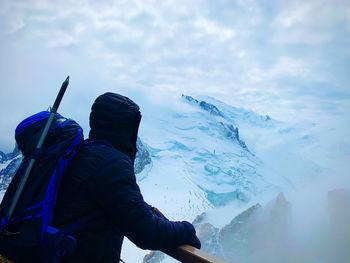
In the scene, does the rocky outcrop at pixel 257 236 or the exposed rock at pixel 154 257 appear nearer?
the exposed rock at pixel 154 257

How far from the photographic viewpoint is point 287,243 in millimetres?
115062

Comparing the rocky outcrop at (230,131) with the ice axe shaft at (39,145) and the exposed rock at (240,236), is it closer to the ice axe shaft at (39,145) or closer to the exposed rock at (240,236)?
the exposed rock at (240,236)

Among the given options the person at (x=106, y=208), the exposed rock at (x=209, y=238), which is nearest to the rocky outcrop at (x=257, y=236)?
the exposed rock at (x=209, y=238)

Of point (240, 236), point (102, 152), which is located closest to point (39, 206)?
point (102, 152)

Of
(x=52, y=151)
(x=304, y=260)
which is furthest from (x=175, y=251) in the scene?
(x=304, y=260)

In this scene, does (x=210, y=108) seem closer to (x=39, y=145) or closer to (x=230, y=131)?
(x=230, y=131)

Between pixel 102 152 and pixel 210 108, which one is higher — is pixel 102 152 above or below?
below

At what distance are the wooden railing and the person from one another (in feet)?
0.17

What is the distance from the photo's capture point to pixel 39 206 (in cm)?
150

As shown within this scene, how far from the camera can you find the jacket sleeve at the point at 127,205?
155cm

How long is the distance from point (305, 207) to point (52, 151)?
154 meters

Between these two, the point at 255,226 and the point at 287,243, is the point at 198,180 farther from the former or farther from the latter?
the point at 287,243

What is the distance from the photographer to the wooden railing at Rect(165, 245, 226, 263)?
1.65 meters

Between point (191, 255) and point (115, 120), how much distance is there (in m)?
0.94
